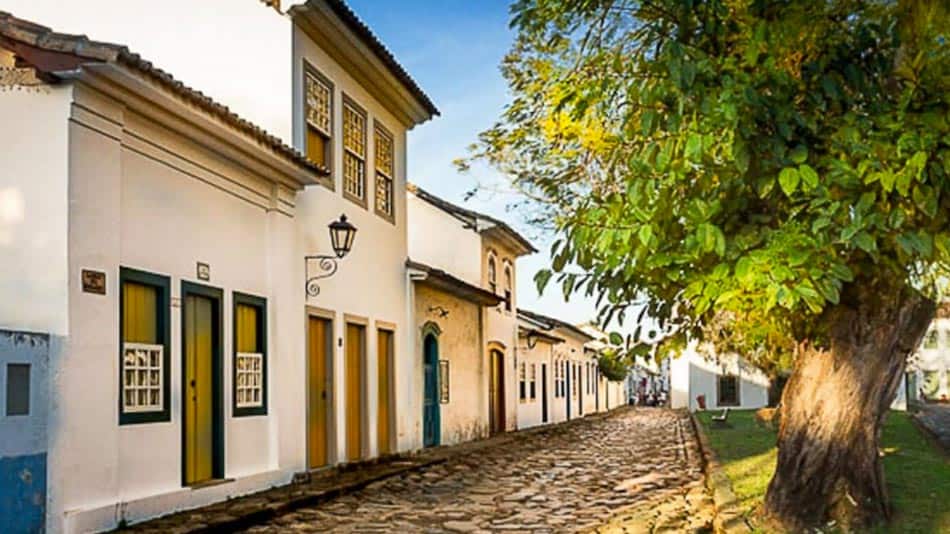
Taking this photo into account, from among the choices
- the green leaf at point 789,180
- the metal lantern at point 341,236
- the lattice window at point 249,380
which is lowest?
the lattice window at point 249,380

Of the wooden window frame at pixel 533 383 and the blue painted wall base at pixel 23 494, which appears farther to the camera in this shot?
the wooden window frame at pixel 533 383

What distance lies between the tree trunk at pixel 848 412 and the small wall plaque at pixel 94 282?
581 cm

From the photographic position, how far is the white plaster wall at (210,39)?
14039 mm

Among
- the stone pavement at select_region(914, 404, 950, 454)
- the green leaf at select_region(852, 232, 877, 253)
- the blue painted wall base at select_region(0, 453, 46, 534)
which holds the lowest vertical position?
the stone pavement at select_region(914, 404, 950, 454)

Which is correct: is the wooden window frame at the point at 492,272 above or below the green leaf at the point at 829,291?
above

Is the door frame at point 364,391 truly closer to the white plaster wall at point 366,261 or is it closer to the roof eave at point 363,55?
the white plaster wall at point 366,261

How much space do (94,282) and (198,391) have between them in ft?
8.45

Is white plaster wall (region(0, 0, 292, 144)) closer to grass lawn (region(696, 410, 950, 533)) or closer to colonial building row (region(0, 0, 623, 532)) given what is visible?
colonial building row (region(0, 0, 623, 532))

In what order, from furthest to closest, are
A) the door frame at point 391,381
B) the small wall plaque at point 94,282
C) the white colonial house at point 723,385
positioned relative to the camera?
the white colonial house at point 723,385 → the door frame at point 391,381 → the small wall plaque at point 94,282

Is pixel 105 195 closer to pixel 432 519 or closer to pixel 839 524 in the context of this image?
pixel 432 519

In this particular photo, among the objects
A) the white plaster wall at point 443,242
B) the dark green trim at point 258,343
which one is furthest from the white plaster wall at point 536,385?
the dark green trim at point 258,343

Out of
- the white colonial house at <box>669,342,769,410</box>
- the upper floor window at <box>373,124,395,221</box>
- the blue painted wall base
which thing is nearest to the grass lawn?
the blue painted wall base

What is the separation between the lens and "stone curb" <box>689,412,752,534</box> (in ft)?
31.2

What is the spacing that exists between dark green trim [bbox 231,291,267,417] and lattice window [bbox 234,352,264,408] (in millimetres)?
35
